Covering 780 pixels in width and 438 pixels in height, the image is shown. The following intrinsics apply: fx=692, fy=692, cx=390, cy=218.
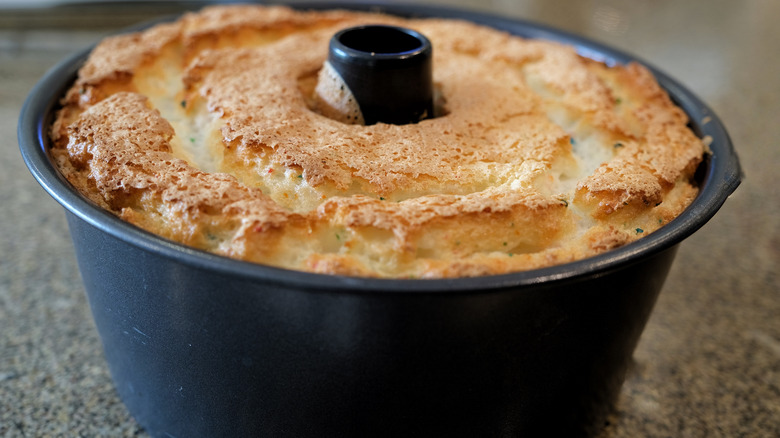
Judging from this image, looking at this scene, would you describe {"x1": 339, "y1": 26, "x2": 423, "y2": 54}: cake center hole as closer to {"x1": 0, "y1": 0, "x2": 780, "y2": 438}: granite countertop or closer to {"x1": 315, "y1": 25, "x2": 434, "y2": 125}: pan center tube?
{"x1": 315, "y1": 25, "x2": 434, "y2": 125}: pan center tube

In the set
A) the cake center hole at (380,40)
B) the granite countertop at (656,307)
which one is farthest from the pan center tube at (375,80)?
the granite countertop at (656,307)

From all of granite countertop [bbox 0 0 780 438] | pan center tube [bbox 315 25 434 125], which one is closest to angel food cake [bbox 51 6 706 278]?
pan center tube [bbox 315 25 434 125]

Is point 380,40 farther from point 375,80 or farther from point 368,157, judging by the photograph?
point 368,157

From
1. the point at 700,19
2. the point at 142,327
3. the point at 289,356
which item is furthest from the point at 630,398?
the point at 700,19

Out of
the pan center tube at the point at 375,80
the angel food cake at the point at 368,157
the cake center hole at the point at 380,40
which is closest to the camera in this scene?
the angel food cake at the point at 368,157

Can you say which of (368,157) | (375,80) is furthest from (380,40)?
(368,157)

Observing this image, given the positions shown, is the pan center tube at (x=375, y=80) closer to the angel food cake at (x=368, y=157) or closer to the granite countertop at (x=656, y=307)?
the angel food cake at (x=368, y=157)
